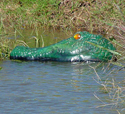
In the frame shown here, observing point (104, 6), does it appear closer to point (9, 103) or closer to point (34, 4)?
point (34, 4)

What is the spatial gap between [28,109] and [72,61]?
11.8 feet

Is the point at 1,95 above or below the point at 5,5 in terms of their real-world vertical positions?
below

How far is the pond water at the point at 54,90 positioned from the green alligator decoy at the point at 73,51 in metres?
0.23

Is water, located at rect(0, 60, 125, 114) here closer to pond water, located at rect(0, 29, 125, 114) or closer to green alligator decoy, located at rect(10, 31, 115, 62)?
pond water, located at rect(0, 29, 125, 114)

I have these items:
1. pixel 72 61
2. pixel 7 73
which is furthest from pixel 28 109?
pixel 72 61

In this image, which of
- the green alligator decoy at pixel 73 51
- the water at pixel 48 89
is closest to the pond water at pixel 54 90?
the water at pixel 48 89

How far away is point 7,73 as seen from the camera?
27.1 ft

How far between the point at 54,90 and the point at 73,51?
2571 mm

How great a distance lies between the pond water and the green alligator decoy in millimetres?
231

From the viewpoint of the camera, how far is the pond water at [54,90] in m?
5.96

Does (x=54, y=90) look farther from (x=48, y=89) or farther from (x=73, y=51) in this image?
(x=73, y=51)

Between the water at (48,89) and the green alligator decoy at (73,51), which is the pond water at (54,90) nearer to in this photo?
the water at (48,89)

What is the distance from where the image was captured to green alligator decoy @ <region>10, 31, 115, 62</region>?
9.30 meters

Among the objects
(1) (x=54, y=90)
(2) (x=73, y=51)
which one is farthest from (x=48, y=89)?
(2) (x=73, y=51)
